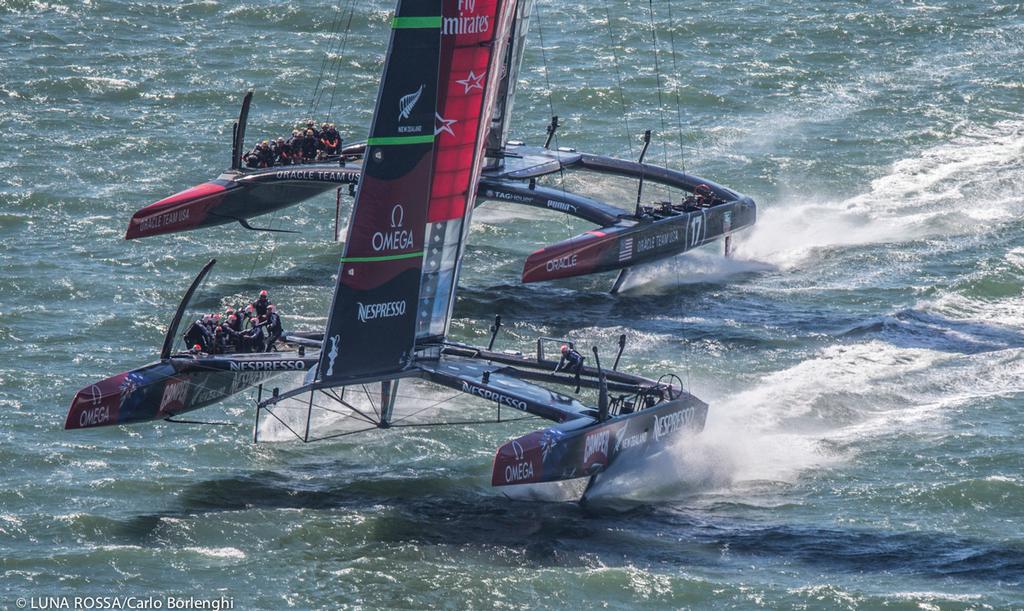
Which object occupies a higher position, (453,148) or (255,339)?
(453,148)

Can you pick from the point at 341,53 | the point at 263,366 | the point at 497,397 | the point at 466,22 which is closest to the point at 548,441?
the point at 497,397

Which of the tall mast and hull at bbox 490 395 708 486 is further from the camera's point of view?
the tall mast

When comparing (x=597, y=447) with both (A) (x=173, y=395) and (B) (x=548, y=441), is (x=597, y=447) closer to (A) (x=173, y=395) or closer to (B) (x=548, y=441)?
(B) (x=548, y=441)

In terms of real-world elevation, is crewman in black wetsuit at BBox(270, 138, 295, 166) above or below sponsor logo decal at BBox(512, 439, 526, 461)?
above

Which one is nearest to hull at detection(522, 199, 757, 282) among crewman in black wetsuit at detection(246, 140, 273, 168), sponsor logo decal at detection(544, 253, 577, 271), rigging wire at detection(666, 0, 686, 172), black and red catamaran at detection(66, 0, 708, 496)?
sponsor logo decal at detection(544, 253, 577, 271)

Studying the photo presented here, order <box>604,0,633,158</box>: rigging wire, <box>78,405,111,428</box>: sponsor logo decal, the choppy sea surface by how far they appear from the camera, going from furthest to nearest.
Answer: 1. <box>604,0,633,158</box>: rigging wire
2. <box>78,405,111,428</box>: sponsor logo decal
3. the choppy sea surface

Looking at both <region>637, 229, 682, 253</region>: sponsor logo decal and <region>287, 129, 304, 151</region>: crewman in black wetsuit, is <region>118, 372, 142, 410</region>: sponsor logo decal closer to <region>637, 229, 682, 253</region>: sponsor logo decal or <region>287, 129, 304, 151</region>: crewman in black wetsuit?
<region>637, 229, 682, 253</region>: sponsor logo decal

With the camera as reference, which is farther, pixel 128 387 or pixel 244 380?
pixel 244 380
